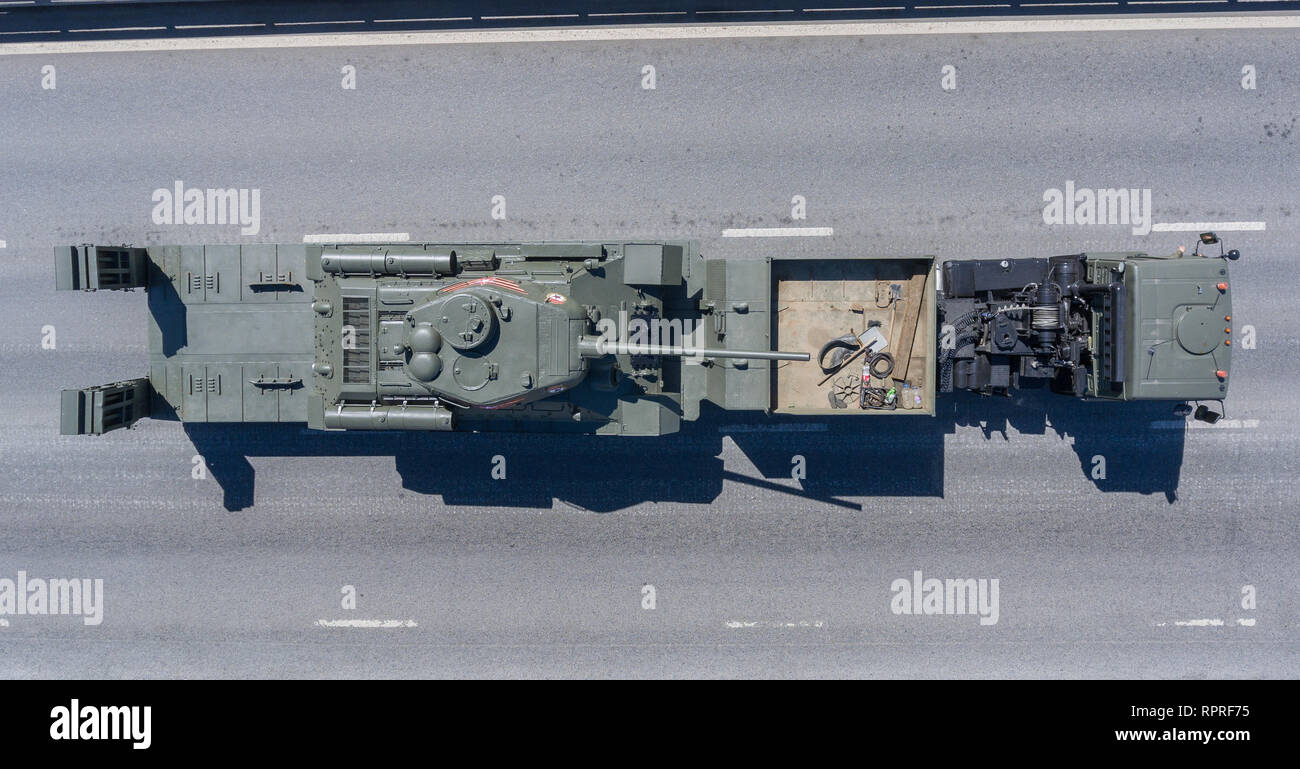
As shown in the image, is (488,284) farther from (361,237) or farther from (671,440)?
(671,440)

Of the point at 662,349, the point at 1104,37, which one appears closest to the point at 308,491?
the point at 662,349

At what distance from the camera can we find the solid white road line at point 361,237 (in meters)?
14.9

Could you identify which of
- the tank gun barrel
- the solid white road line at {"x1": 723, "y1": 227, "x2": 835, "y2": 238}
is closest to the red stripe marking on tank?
the tank gun barrel

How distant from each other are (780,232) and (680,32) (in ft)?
16.7

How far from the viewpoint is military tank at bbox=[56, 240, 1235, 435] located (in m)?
11.8

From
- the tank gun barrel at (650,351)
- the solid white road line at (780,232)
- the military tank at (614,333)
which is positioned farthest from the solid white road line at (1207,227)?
the tank gun barrel at (650,351)

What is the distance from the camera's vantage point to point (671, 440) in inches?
585

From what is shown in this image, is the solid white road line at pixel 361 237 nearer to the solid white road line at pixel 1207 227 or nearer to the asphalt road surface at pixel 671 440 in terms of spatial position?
the asphalt road surface at pixel 671 440

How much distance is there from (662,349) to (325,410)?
21.8ft

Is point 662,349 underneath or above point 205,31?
underneath

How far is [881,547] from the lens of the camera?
48.4 feet

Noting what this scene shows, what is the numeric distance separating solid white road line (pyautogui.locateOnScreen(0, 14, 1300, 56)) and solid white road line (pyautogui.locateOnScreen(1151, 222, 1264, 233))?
14.5ft

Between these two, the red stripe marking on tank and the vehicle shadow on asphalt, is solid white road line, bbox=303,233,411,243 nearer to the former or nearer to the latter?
the red stripe marking on tank

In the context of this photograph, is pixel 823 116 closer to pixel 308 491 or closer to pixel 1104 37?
pixel 1104 37
